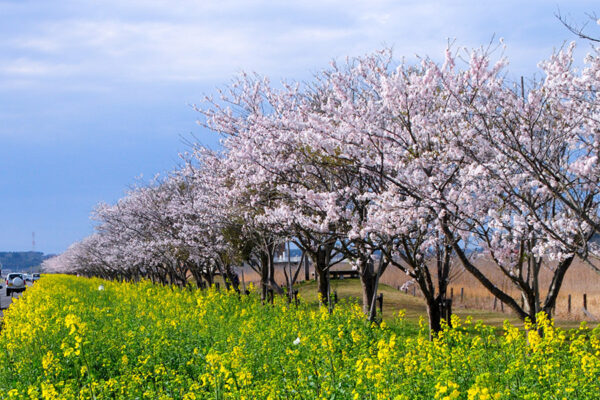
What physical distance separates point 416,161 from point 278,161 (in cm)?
440

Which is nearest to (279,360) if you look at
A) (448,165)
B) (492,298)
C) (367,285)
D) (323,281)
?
(448,165)

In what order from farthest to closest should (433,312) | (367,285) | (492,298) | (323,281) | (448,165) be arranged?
1. (492,298)
2. (323,281)
3. (367,285)
4. (433,312)
5. (448,165)

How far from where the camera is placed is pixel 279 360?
7.96 meters

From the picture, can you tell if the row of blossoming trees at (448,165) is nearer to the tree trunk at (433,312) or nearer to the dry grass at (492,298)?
the tree trunk at (433,312)

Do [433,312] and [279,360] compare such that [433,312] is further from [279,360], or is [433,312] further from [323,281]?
[279,360]

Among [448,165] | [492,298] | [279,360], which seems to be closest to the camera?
[279,360]

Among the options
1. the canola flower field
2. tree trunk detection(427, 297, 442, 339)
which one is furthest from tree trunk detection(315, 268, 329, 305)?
tree trunk detection(427, 297, 442, 339)

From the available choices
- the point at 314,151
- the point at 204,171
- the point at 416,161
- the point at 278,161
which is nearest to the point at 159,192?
the point at 204,171

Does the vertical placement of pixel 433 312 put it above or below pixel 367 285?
below

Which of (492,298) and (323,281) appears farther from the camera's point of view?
(492,298)

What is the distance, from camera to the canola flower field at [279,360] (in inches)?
231

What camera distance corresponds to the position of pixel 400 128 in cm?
1018

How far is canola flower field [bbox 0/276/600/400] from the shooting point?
587 cm

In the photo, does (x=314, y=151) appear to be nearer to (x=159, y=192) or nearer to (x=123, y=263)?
(x=159, y=192)
